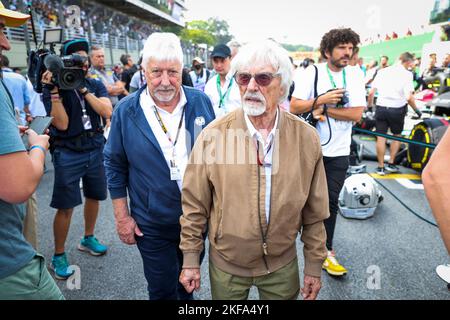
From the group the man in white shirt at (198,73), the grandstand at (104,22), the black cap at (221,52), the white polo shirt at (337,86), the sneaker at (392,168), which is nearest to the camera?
the white polo shirt at (337,86)

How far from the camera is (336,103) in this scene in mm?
2549

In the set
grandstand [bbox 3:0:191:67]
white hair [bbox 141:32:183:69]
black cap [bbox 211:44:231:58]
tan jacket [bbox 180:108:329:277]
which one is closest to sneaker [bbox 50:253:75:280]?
tan jacket [bbox 180:108:329:277]

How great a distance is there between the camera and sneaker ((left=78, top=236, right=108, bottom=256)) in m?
3.13

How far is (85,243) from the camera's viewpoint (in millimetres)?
3197

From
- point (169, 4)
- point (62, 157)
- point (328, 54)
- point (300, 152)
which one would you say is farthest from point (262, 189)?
point (169, 4)

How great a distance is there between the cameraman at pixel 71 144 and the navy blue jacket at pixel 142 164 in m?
1.03

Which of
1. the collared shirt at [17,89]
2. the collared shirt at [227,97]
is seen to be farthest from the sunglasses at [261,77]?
the collared shirt at [17,89]

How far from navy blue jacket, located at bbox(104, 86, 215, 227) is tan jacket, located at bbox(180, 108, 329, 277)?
31 centimetres

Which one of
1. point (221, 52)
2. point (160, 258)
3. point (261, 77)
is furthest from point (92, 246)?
point (221, 52)

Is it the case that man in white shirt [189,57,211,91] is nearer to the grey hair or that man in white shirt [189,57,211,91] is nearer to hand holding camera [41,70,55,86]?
hand holding camera [41,70,55,86]

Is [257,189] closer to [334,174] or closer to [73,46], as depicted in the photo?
[334,174]

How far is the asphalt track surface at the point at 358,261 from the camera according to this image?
258 cm

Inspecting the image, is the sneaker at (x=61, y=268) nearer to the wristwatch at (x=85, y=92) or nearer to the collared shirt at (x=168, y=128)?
the wristwatch at (x=85, y=92)

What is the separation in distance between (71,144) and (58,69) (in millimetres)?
654
